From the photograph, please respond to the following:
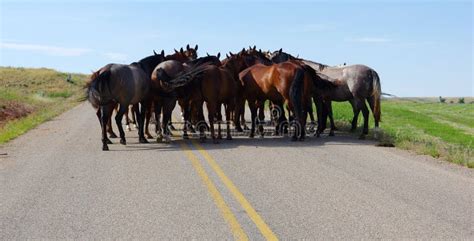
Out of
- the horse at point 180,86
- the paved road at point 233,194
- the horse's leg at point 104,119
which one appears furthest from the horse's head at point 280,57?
the horse's leg at point 104,119

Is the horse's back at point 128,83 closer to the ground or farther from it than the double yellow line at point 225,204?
farther from it

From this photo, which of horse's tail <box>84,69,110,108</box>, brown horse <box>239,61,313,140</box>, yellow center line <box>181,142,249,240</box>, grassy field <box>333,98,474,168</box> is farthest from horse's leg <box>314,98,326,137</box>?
horse's tail <box>84,69,110,108</box>

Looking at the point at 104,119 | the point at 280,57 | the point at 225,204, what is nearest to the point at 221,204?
the point at 225,204

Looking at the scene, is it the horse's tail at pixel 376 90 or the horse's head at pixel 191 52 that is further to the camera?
the horse's head at pixel 191 52

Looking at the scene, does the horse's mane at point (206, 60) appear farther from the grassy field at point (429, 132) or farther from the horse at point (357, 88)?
the grassy field at point (429, 132)

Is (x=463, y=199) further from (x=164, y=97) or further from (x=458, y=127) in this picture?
(x=458, y=127)

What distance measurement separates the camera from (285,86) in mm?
15109

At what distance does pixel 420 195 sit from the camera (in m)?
8.26

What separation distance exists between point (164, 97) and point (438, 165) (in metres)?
7.31

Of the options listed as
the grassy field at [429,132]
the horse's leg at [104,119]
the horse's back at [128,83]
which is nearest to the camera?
the grassy field at [429,132]

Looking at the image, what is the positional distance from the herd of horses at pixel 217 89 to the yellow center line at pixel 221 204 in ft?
10.7

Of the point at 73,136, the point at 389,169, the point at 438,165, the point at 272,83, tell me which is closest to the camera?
the point at 389,169

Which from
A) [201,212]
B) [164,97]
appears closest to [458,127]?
[164,97]

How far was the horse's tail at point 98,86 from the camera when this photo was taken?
538 inches
